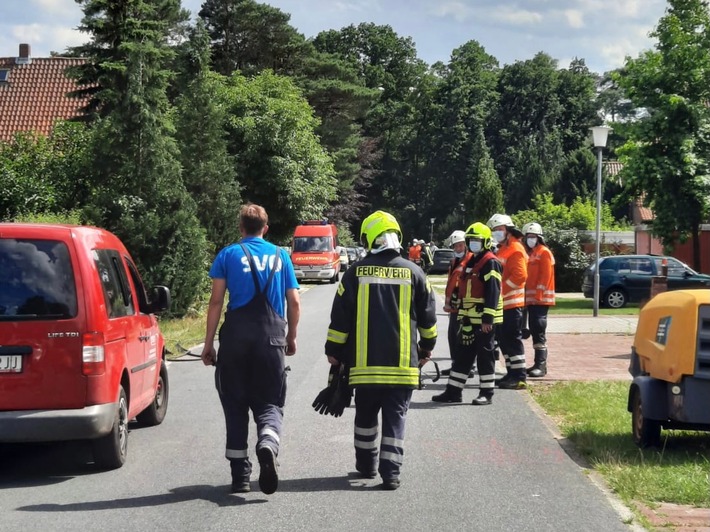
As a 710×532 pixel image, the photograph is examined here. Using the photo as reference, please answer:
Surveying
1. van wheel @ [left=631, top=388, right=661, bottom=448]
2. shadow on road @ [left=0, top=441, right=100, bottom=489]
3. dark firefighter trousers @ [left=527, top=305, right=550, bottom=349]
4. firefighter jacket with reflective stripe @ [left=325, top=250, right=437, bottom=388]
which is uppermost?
firefighter jacket with reflective stripe @ [left=325, top=250, right=437, bottom=388]

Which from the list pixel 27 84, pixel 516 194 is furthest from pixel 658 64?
pixel 516 194

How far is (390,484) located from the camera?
711 cm

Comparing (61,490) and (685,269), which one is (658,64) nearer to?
(685,269)

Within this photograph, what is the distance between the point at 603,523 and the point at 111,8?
22982mm

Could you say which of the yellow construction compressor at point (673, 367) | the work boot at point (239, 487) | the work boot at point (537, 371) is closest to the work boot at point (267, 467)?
the work boot at point (239, 487)

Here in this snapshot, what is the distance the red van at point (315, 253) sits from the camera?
4541 cm

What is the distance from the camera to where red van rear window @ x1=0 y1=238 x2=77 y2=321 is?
7.34 meters

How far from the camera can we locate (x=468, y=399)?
1184cm

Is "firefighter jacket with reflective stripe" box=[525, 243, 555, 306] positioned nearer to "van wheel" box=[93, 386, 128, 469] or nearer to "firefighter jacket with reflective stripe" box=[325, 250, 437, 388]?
"firefighter jacket with reflective stripe" box=[325, 250, 437, 388]

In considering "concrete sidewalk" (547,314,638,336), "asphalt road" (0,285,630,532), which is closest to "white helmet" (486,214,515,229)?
"asphalt road" (0,285,630,532)

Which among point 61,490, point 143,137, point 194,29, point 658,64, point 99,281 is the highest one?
point 194,29

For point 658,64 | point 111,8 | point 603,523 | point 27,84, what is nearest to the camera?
point 603,523

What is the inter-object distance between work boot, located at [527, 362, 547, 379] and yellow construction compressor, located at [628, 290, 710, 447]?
514 cm

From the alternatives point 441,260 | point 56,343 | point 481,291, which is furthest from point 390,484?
point 441,260
